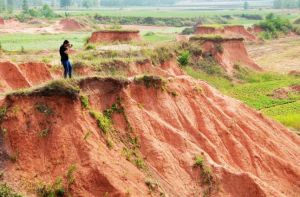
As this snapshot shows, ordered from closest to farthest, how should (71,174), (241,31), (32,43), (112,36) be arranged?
(71,174) → (112,36) → (32,43) → (241,31)

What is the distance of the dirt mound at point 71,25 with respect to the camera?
370ft

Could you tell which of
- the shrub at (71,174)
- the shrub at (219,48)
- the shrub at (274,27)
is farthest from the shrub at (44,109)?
the shrub at (274,27)

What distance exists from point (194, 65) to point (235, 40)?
9.29 meters

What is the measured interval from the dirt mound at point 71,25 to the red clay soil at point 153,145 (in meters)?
83.3

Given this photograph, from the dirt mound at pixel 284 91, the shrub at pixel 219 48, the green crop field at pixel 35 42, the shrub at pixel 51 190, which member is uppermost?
the shrub at pixel 51 190

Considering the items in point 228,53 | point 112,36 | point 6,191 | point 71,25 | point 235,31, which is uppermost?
point 6,191

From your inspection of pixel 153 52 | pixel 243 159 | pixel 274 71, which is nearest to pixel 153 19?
pixel 274 71

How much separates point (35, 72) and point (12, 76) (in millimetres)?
1479

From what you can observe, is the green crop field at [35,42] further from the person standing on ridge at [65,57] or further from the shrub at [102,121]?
the shrub at [102,121]

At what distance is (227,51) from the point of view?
213 ft

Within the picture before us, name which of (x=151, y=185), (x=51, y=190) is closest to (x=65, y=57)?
(x=51, y=190)

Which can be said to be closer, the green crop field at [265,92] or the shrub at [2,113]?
the shrub at [2,113]

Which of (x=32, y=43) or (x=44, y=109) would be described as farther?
(x=32, y=43)

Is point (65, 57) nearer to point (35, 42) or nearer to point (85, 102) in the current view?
point (85, 102)
